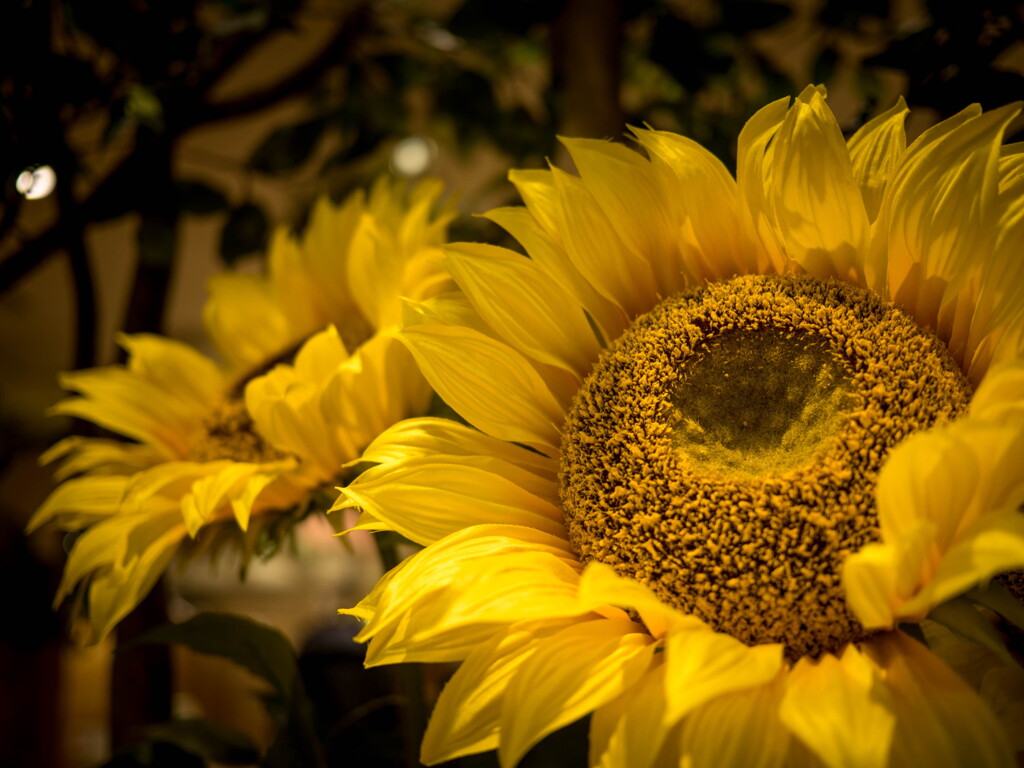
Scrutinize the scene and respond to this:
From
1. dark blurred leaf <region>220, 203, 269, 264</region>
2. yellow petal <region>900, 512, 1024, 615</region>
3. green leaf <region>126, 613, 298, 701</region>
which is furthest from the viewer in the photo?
dark blurred leaf <region>220, 203, 269, 264</region>

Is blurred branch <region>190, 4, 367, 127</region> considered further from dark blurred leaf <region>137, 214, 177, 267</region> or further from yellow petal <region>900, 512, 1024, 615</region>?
yellow petal <region>900, 512, 1024, 615</region>

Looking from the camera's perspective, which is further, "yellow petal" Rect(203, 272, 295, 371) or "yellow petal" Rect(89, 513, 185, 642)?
"yellow petal" Rect(203, 272, 295, 371)

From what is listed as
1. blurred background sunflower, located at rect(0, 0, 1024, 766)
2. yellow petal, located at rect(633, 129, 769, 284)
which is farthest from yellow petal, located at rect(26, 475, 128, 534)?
yellow petal, located at rect(633, 129, 769, 284)

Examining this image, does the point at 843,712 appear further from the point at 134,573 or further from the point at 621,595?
the point at 134,573

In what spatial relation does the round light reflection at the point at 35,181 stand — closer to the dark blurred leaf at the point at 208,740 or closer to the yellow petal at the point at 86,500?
the yellow petal at the point at 86,500

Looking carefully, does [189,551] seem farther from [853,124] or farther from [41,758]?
[41,758]

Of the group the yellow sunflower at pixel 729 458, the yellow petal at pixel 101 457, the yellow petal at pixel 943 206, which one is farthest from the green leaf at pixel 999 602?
the yellow petal at pixel 101 457
